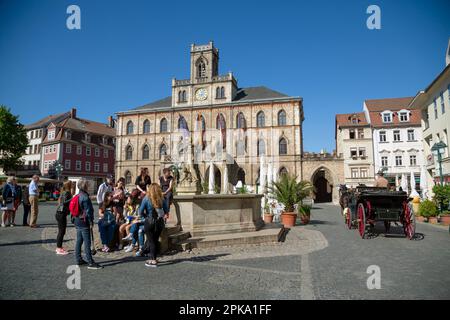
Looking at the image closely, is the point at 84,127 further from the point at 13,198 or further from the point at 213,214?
the point at 213,214


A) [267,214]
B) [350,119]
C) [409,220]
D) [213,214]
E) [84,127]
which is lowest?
[267,214]

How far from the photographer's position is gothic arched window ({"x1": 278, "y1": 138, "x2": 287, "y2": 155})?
39.7 metres

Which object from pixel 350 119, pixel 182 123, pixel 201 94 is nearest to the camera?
pixel 350 119

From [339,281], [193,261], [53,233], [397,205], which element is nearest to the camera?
[339,281]

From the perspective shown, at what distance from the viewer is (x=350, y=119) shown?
39344 mm

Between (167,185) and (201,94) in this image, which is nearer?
(167,185)

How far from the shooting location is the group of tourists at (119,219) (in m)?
5.61

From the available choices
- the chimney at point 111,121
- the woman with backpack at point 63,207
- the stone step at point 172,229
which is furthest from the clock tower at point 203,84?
the woman with backpack at point 63,207

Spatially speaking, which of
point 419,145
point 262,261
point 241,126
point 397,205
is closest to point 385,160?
point 419,145

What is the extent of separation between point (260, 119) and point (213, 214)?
3386 cm

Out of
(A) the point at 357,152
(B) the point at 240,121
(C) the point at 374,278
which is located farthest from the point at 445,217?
(B) the point at 240,121
